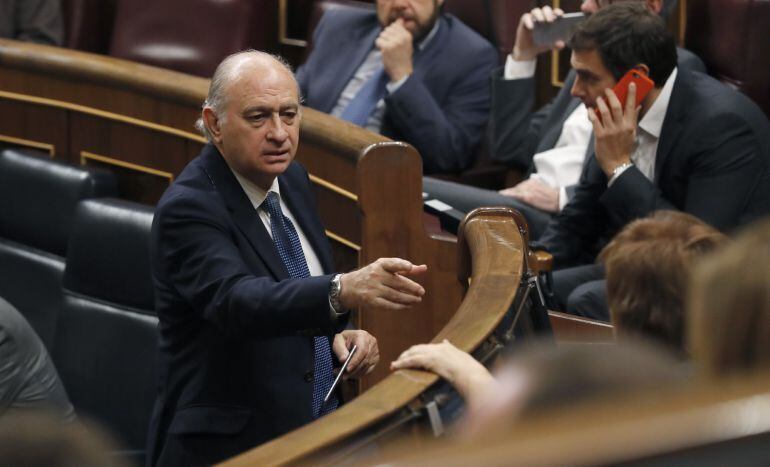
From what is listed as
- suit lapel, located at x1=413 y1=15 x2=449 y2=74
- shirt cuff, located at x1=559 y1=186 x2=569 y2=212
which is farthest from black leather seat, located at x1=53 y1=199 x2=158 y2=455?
shirt cuff, located at x1=559 y1=186 x2=569 y2=212

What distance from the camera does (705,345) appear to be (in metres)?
0.66

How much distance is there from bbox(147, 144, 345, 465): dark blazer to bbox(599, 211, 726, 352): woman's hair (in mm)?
342

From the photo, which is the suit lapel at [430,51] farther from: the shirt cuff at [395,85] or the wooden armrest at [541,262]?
the wooden armrest at [541,262]

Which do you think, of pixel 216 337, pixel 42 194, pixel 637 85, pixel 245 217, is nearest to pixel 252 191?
pixel 245 217

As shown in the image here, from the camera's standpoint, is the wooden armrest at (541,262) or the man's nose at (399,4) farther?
the man's nose at (399,4)

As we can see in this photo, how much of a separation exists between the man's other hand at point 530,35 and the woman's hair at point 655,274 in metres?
1.33

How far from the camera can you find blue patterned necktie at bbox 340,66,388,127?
2.34m

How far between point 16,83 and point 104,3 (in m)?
0.43

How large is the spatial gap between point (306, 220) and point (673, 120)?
664 mm

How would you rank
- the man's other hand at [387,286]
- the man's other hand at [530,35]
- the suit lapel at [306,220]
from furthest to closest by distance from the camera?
the man's other hand at [530,35]
the suit lapel at [306,220]
the man's other hand at [387,286]

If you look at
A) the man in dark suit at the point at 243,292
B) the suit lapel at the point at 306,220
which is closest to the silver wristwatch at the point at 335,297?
the man in dark suit at the point at 243,292

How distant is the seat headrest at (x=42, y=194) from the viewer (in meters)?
2.40

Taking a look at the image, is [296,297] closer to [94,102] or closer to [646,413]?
[646,413]

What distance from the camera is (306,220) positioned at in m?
1.37
